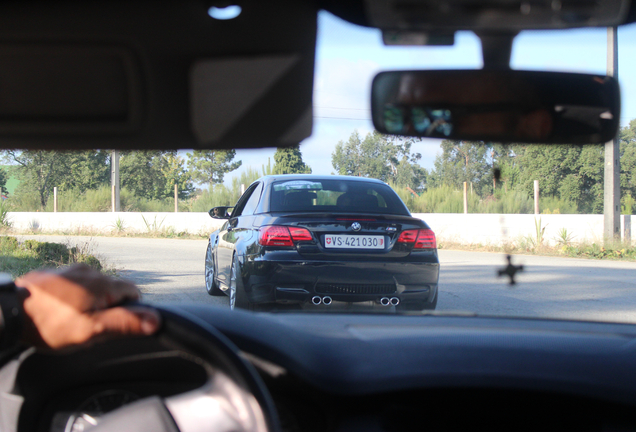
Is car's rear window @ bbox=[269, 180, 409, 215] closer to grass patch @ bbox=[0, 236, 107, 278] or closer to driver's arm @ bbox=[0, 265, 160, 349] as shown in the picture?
grass patch @ bbox=[0, 236, 107, 278]

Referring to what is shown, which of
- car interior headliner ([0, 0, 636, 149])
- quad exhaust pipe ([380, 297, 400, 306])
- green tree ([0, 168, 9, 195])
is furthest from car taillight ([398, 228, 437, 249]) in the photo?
green tree ([0, 168, 9, 195])

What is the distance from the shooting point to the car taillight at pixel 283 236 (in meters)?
5.03

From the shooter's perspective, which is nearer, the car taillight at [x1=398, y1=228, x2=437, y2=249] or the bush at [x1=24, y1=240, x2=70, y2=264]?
the car taillight at [x1=398, y1=228, x2=437, y2=249]

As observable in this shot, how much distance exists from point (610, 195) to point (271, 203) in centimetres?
467

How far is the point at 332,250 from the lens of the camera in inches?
195

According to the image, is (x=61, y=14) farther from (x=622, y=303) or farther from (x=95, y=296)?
(x=622, y=303)

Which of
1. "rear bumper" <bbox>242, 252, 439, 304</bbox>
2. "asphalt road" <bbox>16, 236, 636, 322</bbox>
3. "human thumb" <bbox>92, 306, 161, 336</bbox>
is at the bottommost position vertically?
"asphalt road" <bbox>16, 236, 636, 322</bbox>

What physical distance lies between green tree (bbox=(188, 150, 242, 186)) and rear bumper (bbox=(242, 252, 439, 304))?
2.42m

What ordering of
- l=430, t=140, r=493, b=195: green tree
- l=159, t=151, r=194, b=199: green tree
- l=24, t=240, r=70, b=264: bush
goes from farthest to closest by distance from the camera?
l=24, t=240, r=70, b=264: bush
l=159, t=151, r=194, b=199: green tree
l=430, t=140, r=493, b=195: green tree

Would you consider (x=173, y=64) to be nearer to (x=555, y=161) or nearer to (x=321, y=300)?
(x=555, y=161)

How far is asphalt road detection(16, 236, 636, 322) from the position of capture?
5.95m

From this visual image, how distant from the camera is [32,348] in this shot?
1.21 metres

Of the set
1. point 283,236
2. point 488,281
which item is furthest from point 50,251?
point 488,281

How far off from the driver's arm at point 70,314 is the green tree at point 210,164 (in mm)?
1155
